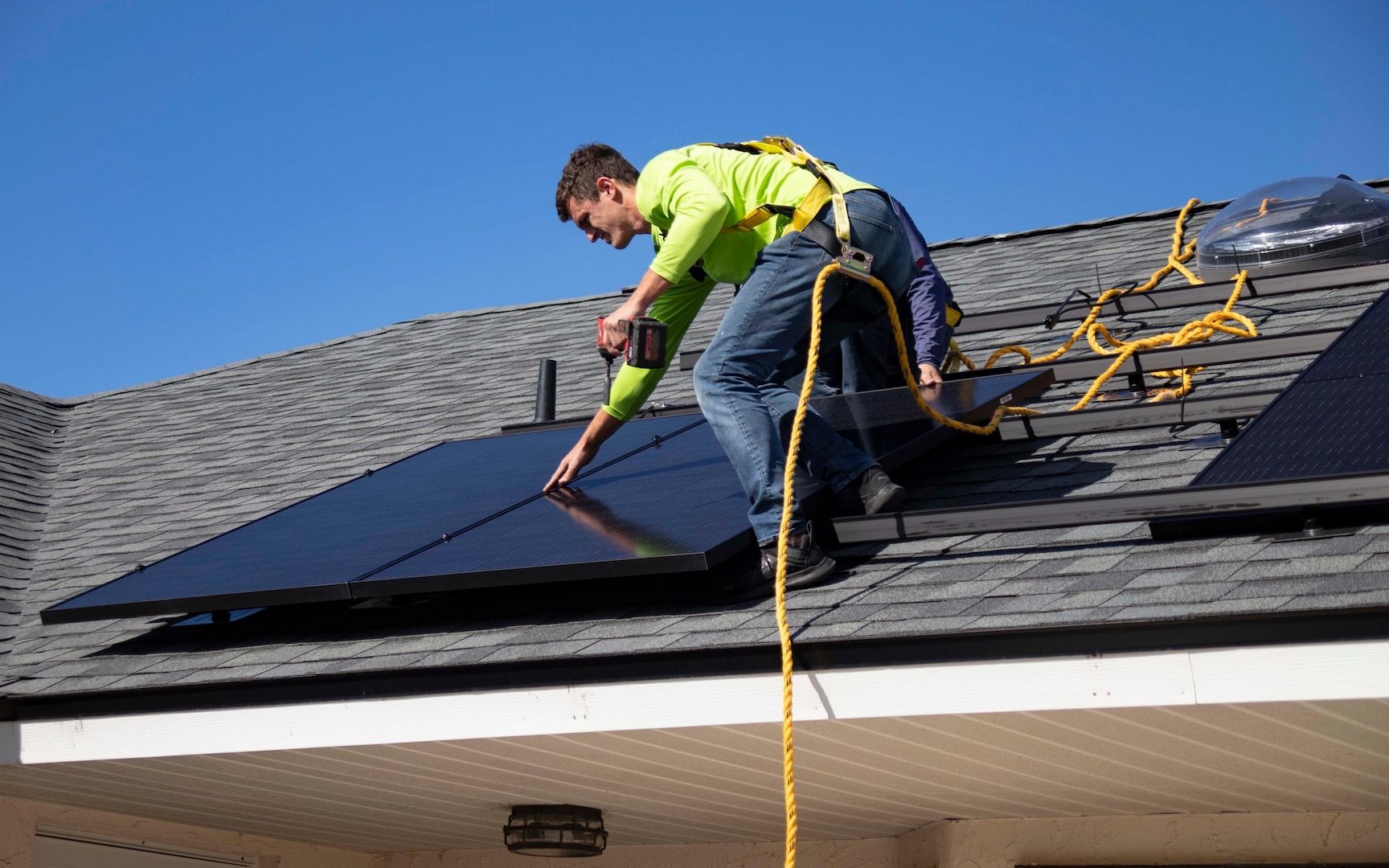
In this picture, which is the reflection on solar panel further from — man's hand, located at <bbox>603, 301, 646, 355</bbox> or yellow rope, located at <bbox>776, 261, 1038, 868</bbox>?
man's hand, located at <bbox>603, 301, 646, 355</bbox>

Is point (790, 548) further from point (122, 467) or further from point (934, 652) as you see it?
point (122, 467)

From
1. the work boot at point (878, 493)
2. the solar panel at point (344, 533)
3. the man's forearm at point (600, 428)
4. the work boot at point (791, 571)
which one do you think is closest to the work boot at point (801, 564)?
the work boot at point (791, 571)

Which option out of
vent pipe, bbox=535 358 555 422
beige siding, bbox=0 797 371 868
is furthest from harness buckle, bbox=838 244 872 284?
beige siding, bbox=0 797 371 868

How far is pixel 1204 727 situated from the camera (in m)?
3.36

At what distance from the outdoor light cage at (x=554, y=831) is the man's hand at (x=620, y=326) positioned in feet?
5.85

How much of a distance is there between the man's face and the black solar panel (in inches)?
75.1

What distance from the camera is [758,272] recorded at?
4.12m

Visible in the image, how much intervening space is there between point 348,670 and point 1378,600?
2733mm

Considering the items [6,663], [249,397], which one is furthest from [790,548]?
[249,397]

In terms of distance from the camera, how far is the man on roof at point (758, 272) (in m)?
3.98

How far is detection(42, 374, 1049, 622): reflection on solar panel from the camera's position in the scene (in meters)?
4.06

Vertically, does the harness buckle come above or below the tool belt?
below

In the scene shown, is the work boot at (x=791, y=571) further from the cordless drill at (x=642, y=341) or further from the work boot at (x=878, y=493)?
the cordless drill at (x=642, y=341)

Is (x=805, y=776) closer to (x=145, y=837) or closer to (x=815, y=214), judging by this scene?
(x=815, y=214)
